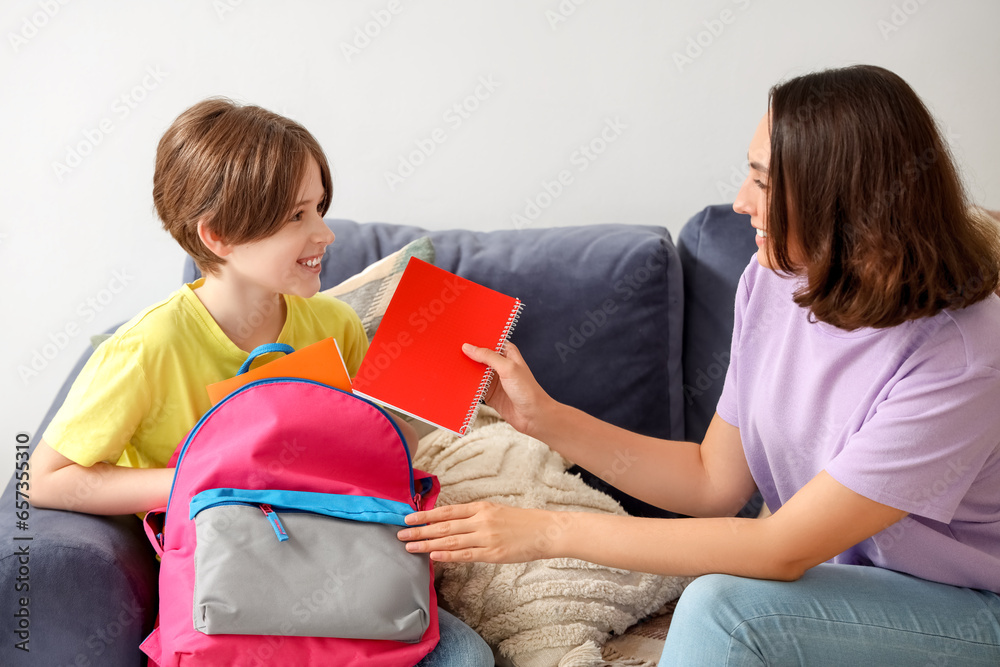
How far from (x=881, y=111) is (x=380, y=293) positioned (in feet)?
2.85

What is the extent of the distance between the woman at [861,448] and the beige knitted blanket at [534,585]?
0.67 ft

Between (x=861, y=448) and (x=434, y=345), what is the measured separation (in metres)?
0.53

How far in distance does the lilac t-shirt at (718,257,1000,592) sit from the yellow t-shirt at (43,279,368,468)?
725mm

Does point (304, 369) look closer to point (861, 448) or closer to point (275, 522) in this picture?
point (275, 522)

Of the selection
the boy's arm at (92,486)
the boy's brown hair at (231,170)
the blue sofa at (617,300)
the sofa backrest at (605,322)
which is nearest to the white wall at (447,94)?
the blue sofa at (617,300)

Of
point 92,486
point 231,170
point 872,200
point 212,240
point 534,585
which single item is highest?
point 872,200

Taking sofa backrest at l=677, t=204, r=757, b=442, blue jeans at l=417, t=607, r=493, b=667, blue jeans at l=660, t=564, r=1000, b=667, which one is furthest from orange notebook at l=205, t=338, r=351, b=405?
sofa backrest at l=677, t=204, r=757, b=442

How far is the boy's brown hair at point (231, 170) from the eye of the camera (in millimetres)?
1035

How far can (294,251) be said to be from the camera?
1.08m

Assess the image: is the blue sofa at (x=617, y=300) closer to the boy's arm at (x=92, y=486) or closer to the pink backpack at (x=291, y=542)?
the boy's arm at (x=92, y=486)

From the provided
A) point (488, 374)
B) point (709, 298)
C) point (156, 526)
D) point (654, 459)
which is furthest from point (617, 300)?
point (156, 526)

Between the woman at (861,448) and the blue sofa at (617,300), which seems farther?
the blue sofa at (617,300)

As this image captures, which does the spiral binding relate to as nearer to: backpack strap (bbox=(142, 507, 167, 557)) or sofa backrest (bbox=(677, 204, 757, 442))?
backpack strap (bbox=(142, 507, 167, 557))

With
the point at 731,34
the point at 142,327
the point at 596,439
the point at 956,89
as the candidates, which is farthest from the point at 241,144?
the point at 956,89
